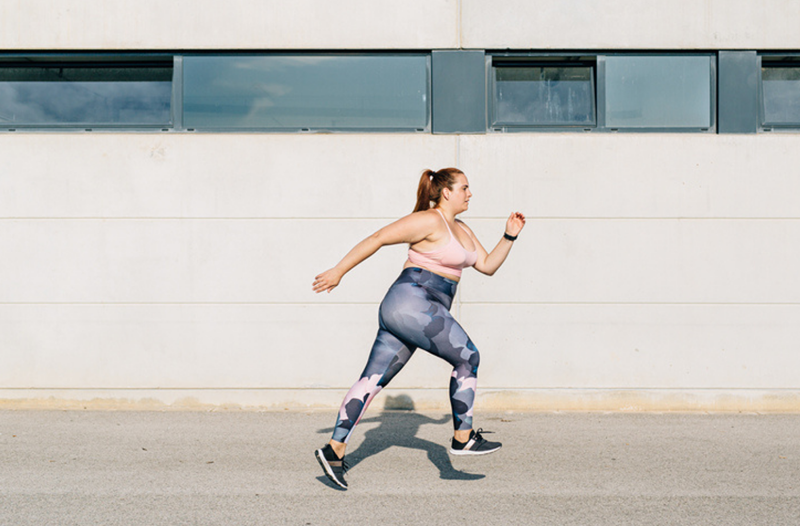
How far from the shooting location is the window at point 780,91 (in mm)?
6816

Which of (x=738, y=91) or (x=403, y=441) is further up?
(x=738, y=91)

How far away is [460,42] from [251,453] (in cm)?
433

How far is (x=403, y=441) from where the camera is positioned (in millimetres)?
5340

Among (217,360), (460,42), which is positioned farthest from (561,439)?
(460,42)

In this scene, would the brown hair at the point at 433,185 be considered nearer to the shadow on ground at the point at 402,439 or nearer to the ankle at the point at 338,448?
the ankle at the point at 338,448

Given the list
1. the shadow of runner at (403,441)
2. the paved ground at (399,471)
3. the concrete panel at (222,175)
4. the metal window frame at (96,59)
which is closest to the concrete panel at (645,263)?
the concrete panel at (222,175)

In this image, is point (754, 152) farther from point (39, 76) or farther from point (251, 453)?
point (39, 76)

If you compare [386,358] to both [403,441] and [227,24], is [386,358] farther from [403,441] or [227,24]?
[227,24]

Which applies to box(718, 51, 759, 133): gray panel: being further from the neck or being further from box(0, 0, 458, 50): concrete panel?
the neck

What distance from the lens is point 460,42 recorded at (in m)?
6.73

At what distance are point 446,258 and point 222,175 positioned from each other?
3.45 meters

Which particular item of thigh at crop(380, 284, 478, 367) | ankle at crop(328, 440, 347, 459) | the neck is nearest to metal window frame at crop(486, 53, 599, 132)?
the neck

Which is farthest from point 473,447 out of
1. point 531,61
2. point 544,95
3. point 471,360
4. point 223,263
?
point 531,61

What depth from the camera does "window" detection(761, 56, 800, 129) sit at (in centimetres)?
682
